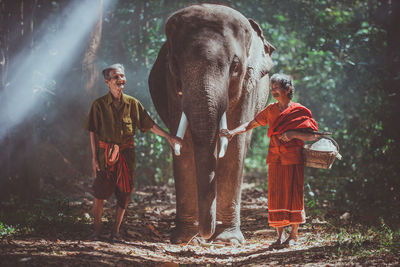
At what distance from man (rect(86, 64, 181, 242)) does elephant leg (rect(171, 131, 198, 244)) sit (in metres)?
0.64

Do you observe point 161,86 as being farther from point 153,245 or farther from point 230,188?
point 153,245

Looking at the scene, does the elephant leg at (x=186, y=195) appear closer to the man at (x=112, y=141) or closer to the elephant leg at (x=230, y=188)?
the elephant leg at (x=230, y=188)

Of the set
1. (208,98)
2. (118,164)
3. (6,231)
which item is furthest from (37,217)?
(208,98)

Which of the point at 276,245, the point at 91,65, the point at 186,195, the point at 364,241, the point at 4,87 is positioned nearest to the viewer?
the point at 364,241

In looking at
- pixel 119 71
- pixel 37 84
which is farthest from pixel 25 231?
pixel 37 84

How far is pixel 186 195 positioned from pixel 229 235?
2.47 feet

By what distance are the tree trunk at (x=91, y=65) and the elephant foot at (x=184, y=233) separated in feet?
13.6

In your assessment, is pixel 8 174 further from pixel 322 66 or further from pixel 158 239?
pixel 322 66

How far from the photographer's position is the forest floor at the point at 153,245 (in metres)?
4.37

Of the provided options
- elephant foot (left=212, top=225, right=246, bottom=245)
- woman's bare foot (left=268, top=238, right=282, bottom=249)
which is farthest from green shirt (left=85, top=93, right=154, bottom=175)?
woman's bare foot (left=268, top=238, right=282, bottom=249)

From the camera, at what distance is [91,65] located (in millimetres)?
9211

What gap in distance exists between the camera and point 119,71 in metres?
5.25

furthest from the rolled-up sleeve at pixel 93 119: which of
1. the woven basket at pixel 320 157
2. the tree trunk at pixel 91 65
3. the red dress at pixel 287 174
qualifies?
the tree trunk at pixel 91 65

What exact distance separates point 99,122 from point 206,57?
4.75 feet
